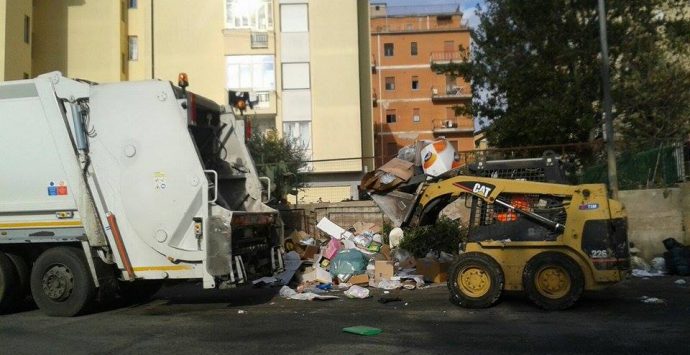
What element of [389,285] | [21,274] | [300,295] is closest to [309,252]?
[389,285]

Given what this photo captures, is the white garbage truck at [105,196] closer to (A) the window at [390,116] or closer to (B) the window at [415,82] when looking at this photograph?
(A) the window at [390,116]

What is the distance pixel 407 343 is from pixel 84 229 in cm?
449

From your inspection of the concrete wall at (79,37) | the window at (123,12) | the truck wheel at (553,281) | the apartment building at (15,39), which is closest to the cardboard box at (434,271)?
the truck wheel at (553,281)

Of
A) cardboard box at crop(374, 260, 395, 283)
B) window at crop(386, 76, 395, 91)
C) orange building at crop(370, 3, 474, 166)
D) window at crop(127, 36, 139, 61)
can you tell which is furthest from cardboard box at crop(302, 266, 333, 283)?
window at crop(386, 76, 395, 91)

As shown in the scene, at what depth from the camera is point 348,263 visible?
11.1 meters

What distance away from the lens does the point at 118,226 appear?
25.6 feet

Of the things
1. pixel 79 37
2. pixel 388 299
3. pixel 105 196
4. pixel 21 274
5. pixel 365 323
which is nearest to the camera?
pixel 365 323

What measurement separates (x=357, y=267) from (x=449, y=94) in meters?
45.4

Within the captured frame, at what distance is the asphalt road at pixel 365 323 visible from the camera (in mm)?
6070

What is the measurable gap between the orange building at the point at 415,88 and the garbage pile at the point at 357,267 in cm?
4117

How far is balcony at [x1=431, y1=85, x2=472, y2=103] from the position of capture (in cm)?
5462

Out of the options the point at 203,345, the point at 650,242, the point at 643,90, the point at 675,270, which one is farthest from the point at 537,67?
the point at 203,345

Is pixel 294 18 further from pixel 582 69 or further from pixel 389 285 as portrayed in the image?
pixel 389 285

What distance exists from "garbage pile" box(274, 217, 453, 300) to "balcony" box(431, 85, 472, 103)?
42902 mm
